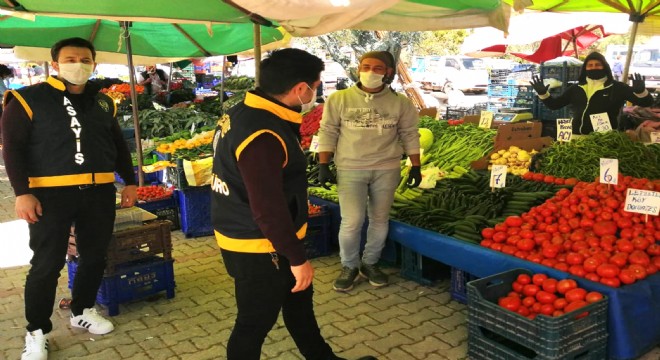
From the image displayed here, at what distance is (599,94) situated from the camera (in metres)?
6.38

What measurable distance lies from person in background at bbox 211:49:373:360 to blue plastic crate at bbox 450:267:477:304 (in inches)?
84.2

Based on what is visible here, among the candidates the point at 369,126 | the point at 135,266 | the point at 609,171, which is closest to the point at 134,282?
the point at 135,266

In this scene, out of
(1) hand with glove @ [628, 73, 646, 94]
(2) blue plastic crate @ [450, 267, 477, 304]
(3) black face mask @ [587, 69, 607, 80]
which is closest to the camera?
(2) blue plastic crate @ [450, 267, 477, 304]

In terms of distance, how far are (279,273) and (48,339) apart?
2315mm

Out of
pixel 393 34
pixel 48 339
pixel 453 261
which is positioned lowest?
pixel 48 339

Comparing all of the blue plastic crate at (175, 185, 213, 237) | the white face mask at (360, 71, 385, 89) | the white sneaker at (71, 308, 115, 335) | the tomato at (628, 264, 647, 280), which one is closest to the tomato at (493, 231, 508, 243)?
the tomato at (628, 264, 647, 280)

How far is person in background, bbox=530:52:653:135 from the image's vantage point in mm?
6340

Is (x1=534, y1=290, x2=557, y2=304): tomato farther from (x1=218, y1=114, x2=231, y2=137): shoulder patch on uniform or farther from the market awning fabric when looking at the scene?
the market awning fabric

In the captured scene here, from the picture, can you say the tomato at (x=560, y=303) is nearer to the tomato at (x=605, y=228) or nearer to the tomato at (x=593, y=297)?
the tomato at (x=593, y=297)

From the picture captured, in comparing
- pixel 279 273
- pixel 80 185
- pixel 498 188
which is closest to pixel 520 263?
pixel 498 188

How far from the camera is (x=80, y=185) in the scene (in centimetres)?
362

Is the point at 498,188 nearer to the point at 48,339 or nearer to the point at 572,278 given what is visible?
the point at 572,278

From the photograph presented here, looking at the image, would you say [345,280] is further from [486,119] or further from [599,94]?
[599,94]

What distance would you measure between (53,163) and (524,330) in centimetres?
301
